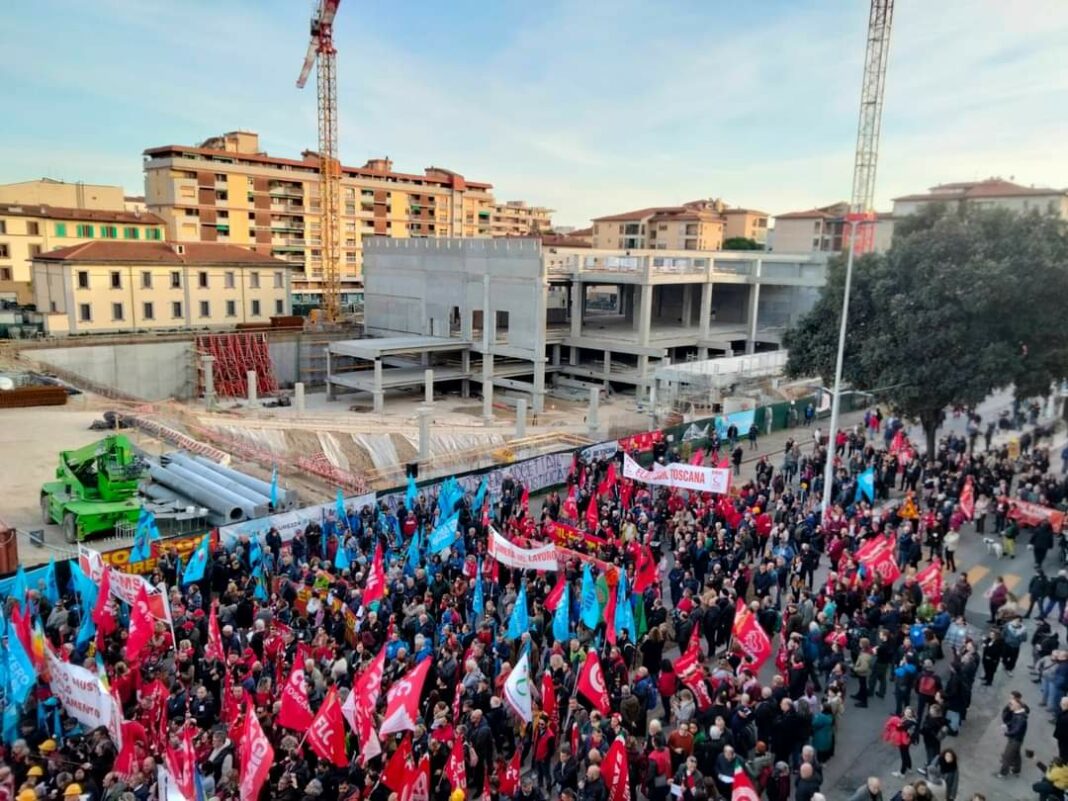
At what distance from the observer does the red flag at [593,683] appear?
36.5 feet

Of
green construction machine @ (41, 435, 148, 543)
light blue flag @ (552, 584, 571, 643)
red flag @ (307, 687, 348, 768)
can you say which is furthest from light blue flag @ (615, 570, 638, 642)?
green construction machine @ (41, 435, 148, 543)

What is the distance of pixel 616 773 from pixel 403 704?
117 inches

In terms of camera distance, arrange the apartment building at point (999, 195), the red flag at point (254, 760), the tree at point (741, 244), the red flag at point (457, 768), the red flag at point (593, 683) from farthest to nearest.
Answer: the tree at point (741, 244), the apartment building at point (999, 195), the red flag at point (593, 683), the red flag at point (457, 768), the red flag at point (254, 760)

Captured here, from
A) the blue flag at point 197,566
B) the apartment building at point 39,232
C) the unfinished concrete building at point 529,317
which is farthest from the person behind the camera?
the apartment building at point 39,232

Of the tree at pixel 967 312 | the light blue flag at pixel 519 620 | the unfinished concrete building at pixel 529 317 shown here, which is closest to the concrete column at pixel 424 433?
the unfinished concrete building at pixel 529 317

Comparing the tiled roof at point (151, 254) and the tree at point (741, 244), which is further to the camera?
the tree at point (741, 244)

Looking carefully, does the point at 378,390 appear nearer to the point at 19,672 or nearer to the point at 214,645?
the point at 214,645

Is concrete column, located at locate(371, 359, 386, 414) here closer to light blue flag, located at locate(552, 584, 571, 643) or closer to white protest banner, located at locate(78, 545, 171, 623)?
white protest banner, located at locate(78, 545, 171, 623)

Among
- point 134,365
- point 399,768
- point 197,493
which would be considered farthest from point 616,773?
point 134,365

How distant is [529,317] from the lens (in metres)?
46.8

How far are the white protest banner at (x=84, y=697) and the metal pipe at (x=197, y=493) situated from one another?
996 cm

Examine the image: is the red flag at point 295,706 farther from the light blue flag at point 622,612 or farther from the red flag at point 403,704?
the light blue flag at point 622,612

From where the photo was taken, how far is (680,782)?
9.74 m

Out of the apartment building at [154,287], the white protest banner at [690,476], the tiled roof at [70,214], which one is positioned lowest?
the white protest banner at [690,476]
